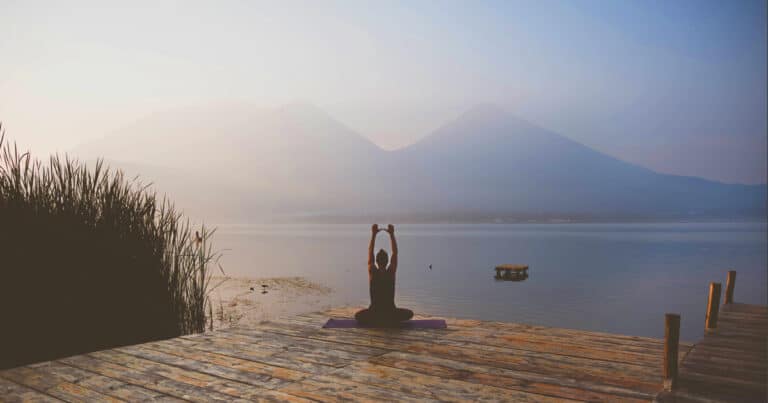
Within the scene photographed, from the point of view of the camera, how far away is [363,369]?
11.6 ft

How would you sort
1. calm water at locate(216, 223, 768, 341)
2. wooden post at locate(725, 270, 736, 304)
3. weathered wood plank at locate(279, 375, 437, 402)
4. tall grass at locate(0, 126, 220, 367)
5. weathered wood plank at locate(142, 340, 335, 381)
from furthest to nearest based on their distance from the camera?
calm water at locate(216, 223, 768, 341) < wooden post at locate(725, 270, 736, 304) < tall grass at locate(0, 126, 220, 367) < weathered wood plank at locate(142, 340, 335, 381) < weathered wood plank at locate(279, 375, 437, 402)

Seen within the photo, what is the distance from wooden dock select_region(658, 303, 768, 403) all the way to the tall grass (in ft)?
15.3

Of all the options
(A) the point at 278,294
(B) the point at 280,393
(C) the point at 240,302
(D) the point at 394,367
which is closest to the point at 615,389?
(D) the point at 394,367

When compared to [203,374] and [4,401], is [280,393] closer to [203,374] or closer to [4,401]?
[203,374]

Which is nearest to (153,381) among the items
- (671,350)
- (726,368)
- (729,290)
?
(671,350)

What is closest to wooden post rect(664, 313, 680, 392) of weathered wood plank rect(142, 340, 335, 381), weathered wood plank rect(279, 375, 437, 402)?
weathered wood plank rect(279, 375, 437, 402)

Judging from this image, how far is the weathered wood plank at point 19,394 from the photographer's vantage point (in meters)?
3.04

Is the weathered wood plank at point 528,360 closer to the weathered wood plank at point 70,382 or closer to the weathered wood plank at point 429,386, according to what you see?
the weathered wood plank at point 429,386

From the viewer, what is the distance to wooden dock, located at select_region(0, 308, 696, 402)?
307cm

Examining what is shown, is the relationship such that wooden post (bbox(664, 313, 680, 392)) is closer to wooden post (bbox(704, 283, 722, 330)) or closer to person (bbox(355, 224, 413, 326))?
person (bbox(355, 224, 413, 326))

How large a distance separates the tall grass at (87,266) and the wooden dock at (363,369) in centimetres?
104

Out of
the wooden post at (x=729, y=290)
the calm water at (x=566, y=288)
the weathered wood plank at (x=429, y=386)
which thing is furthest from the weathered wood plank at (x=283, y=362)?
the calm water at (x=566, y=288)

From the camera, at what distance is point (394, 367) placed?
3584 millimetres

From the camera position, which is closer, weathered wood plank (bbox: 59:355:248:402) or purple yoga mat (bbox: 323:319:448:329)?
weathered wood plank (bbox: 59:355:248:402)
